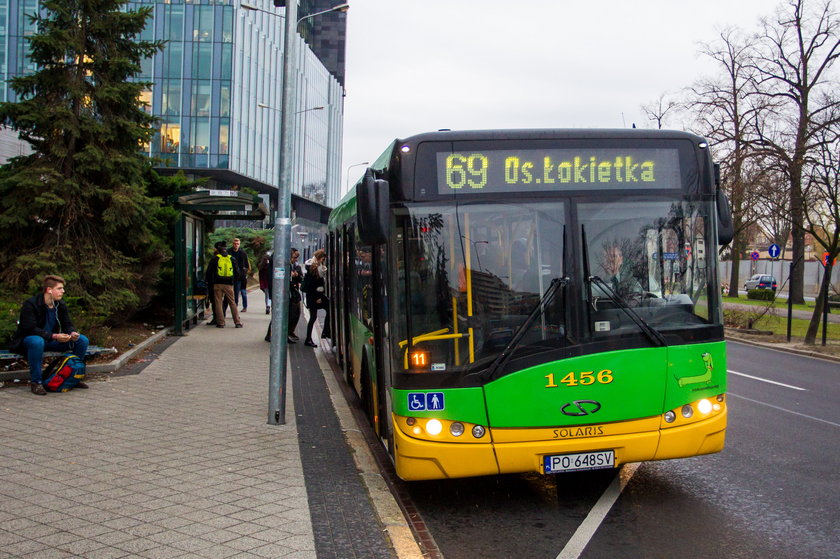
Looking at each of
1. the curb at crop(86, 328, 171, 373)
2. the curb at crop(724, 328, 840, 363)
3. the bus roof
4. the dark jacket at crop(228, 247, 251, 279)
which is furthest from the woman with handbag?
the curb at crop(724, 328, 840, 363)

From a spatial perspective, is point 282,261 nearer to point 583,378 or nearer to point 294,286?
point 583,378

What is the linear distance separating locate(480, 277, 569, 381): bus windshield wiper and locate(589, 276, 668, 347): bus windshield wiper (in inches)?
9.8

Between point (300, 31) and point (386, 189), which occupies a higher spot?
point (300, 31)

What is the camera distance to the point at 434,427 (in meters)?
5.70

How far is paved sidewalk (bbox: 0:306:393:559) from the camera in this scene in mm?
4789

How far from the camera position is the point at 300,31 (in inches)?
3012

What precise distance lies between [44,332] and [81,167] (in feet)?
17.8

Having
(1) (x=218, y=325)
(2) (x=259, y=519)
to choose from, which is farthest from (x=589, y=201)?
(1) (x=218, y=325)

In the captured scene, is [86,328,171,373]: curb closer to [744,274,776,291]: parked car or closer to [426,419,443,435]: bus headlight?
[426,419,443,435]: bus headlight

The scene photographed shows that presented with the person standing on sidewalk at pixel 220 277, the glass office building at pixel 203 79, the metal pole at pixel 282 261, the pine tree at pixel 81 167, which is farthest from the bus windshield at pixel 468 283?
the glass office building at pixel 203 79

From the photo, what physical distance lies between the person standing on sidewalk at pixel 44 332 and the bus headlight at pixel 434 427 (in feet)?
18.2

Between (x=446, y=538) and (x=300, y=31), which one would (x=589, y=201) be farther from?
(x=300, y=31)

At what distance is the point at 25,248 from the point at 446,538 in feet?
36.8

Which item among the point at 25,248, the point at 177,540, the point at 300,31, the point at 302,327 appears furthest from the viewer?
the point at 300,31
